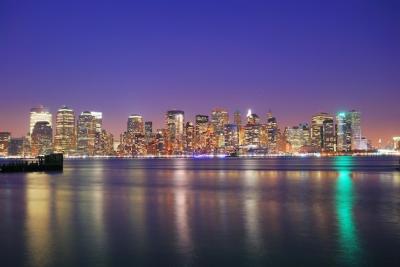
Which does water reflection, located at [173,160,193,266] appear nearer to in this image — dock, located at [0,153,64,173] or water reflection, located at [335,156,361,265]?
water reflection, located at [335,156,361,265]

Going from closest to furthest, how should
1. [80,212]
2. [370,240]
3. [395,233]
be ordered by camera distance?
[370,240] → [395,233] → [80,212]

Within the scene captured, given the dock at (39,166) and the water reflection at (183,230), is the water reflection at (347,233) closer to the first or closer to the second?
the water reflection at (183,230)

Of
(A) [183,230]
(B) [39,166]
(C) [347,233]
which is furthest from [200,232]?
(B) [39,166]

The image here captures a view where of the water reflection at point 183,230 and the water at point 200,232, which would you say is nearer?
the water at point 200,232

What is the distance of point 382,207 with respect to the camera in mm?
31406

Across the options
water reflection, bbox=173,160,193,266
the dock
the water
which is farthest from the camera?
the dock

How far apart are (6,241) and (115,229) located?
16.4 feet

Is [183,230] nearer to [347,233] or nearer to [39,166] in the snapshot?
[347,233]

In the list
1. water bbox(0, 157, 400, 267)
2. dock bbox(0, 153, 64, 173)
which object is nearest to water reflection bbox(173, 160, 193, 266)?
water bbox(0, 157, 400, 267)

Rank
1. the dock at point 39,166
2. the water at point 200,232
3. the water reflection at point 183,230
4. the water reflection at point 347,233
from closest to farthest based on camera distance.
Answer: the water at point 200,232
the water reflection at point 347,233
the water reflection at point 183,230
the dock at point 39,166

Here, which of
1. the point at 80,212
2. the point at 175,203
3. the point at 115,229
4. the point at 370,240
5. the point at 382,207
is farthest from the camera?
the point at 175,203

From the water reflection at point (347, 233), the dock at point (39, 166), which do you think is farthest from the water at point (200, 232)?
the dock at point (39, 166)

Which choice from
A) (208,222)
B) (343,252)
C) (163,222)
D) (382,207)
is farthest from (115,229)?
(382,207)

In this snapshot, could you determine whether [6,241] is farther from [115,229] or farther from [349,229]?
[349,229]
